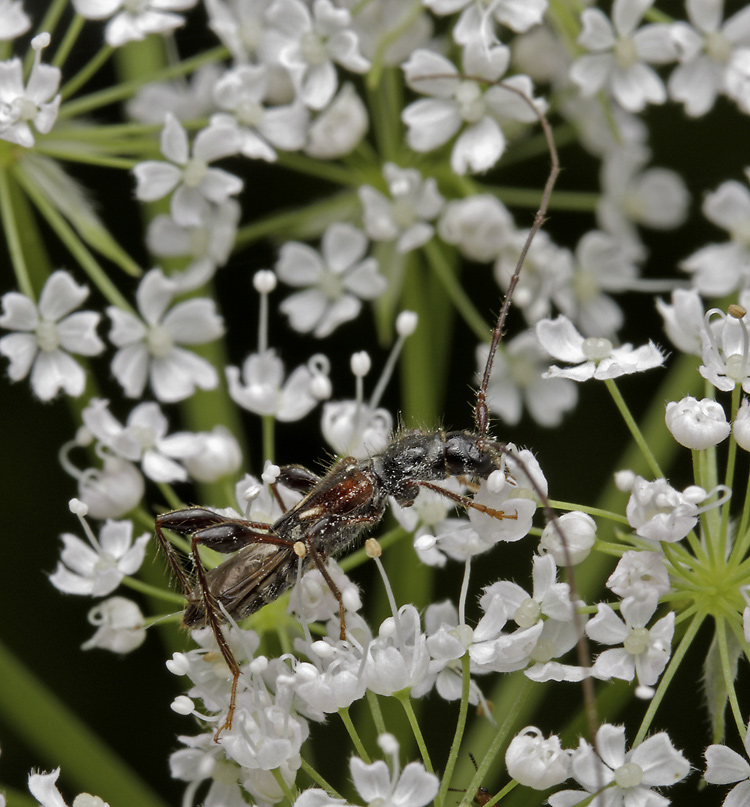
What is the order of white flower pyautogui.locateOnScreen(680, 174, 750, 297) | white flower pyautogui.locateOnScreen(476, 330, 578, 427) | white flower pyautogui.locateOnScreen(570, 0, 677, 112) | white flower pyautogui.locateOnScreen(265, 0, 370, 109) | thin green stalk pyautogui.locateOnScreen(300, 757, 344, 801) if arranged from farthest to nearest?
white flower pyautogui.locateOnScreen(476, 330, 578, 427) < white flower pyautogui.locateOnScreen(680, 174, 750, 297) < white flower pyautogui.locateOnScreen(570, 0, 677, 112) < white flower pyautogui.locateOnScreen(265, 0, 370, 109) < thin green stalk pyautogui.locateOnScreen(300, 757, 344, 801)

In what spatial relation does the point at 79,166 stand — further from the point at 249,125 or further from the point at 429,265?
the point at 429,265

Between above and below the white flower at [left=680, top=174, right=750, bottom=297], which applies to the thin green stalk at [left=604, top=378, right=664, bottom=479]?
above

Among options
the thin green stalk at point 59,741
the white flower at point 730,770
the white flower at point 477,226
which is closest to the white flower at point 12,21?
the white flower at point 477,226

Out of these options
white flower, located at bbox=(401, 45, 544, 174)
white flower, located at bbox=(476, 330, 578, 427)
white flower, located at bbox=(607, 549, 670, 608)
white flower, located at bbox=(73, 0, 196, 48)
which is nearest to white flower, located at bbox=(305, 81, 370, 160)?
white flower, located at bbox=(401, 45, 544, 174)

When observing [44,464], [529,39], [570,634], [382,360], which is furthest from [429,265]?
[570,634]

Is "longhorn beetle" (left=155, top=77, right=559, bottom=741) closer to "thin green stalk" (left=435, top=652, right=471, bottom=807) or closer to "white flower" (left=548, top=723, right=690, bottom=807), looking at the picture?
"thin green stalk" (left=435, top=652, right=471, bottom=807)

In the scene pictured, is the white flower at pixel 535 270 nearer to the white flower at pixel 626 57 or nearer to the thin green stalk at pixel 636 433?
the white flower at pixel 626 57
